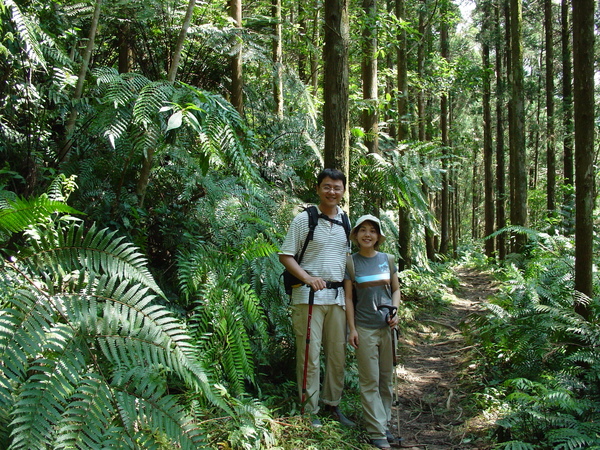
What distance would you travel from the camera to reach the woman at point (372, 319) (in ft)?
14.2

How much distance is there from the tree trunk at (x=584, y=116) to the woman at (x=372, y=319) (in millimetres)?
2496

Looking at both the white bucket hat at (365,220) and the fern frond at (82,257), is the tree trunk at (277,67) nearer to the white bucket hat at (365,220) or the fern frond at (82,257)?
the white bucket hat at (365,220)

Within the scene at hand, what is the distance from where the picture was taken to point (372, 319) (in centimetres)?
443

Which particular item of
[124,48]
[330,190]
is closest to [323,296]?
[330,190]

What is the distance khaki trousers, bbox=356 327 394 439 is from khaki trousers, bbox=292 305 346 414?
0.20m

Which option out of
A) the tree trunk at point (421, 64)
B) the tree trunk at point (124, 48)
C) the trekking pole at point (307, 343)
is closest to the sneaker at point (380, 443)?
the trekking pole at point (307, 343)

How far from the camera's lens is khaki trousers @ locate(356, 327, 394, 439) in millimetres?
4273

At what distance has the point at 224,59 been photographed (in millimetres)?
7926

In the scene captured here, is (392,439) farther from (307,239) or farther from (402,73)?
(402,73)

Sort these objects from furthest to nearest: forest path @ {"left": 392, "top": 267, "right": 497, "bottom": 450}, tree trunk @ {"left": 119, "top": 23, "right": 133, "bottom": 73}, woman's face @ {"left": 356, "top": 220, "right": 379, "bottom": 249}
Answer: tree trunk @ {"left": 119, "top": 23, "right": 133, "bottom": 73} < forest path @ {"left": 392, "top": 267, "right": 497, "bottom": 450} < woman's face @ {"left": 356, "top": 220, "right": 379, "bottom": 249}

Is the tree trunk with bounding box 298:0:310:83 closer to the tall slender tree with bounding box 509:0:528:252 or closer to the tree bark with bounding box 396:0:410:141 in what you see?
the tree bark with bounding box 396:0:410:141

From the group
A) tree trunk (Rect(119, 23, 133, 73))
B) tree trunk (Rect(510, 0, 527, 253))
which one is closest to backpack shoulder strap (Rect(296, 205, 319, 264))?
tree trunk (Rect(119, 23, 133, 73))

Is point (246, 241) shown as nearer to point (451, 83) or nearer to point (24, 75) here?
point (24, 75)

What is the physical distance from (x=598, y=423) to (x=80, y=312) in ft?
14.1
